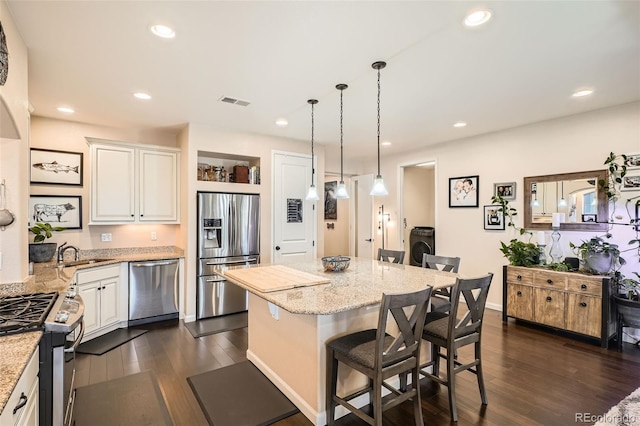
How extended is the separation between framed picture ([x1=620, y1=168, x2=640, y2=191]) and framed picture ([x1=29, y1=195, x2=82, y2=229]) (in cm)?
647

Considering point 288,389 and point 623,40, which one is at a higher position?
point 623,40

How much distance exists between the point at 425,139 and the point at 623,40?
284 cm

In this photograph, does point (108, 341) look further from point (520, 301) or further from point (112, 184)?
point (520, 301)

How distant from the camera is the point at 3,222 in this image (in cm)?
206

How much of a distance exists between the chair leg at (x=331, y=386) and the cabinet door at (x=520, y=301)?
302cm

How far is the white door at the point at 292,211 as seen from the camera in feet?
15.7

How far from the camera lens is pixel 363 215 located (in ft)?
20.9

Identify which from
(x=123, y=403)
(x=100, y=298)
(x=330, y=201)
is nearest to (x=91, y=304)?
(x=100, y=298)

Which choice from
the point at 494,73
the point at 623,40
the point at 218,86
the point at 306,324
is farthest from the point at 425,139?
the point at 306,324

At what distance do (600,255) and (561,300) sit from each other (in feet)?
2.07

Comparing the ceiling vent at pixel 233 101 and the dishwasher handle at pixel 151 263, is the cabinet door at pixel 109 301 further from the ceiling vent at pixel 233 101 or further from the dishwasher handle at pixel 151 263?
the ceiling vent at pixel 233 101

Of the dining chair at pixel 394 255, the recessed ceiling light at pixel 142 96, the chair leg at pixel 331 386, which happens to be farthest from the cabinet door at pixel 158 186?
the chair leg at pixel 331 386

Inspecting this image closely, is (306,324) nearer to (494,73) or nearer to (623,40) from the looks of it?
(494,73)

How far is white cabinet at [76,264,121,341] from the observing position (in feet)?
11.1
